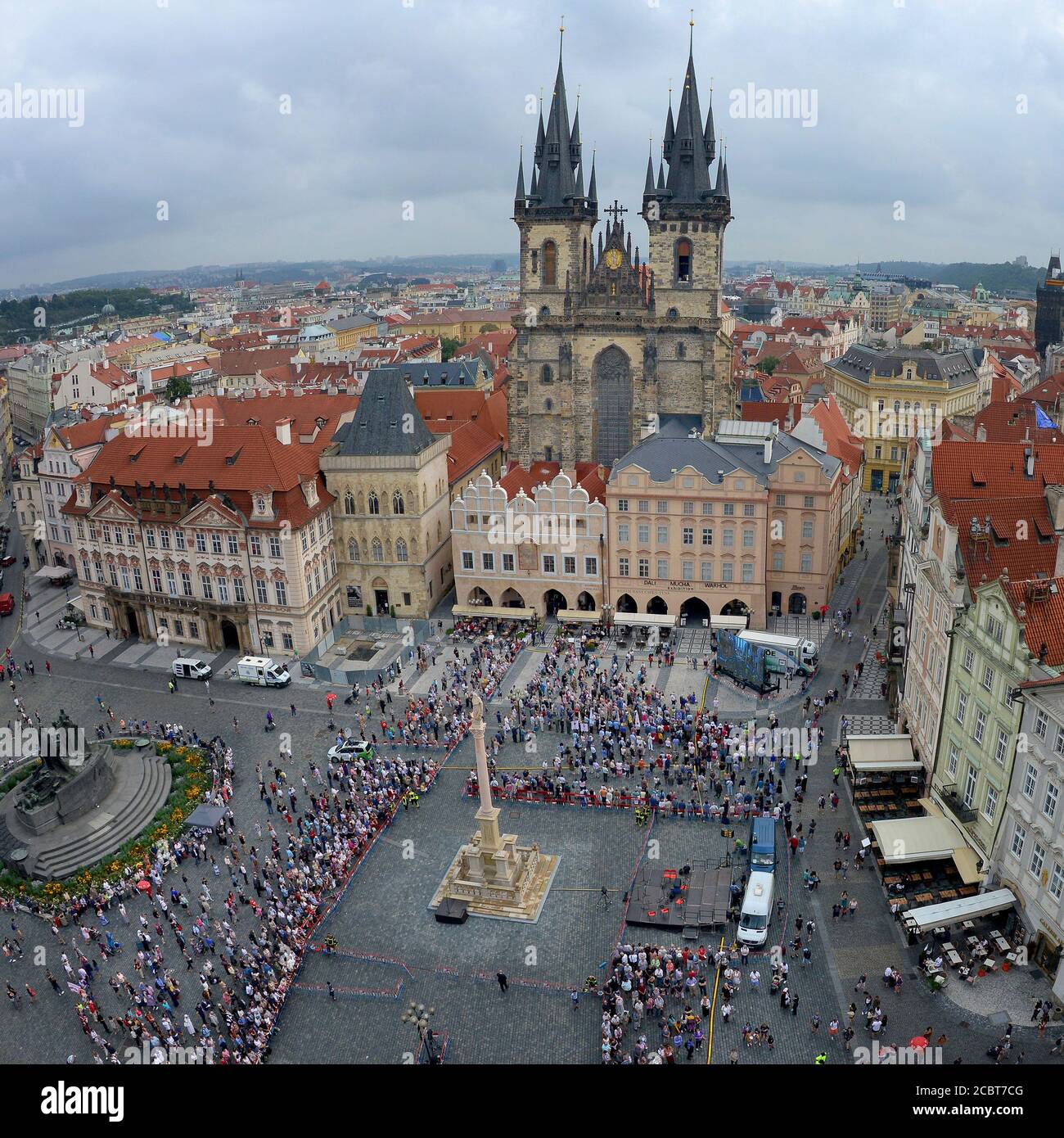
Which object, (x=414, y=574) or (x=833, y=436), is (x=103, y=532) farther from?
(x=833, y=436)

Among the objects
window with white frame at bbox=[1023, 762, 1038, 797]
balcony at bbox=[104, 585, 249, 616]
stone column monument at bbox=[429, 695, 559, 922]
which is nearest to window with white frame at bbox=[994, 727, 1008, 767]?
window with white frame at bbox=[1023, 762, 1038, 797]

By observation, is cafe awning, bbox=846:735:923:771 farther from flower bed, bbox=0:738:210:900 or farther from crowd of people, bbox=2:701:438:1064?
flower bed, bbox=0:738:210:900

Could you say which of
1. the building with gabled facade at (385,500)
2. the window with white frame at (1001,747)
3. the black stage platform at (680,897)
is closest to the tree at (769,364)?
the building with gabled facade at (385,500)

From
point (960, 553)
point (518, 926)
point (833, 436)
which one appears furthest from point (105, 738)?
point (833, 436)

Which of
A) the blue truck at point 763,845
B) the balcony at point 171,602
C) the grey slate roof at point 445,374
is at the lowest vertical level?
the blue truck at point 763,845

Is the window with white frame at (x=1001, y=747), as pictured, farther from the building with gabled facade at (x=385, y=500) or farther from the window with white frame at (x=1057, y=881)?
the building with gabled facade at (x=385, y=500)

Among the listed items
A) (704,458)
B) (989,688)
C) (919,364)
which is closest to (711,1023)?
(989,688)

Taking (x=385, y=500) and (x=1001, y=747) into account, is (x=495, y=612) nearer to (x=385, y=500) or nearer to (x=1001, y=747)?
(x=385, y=500)
